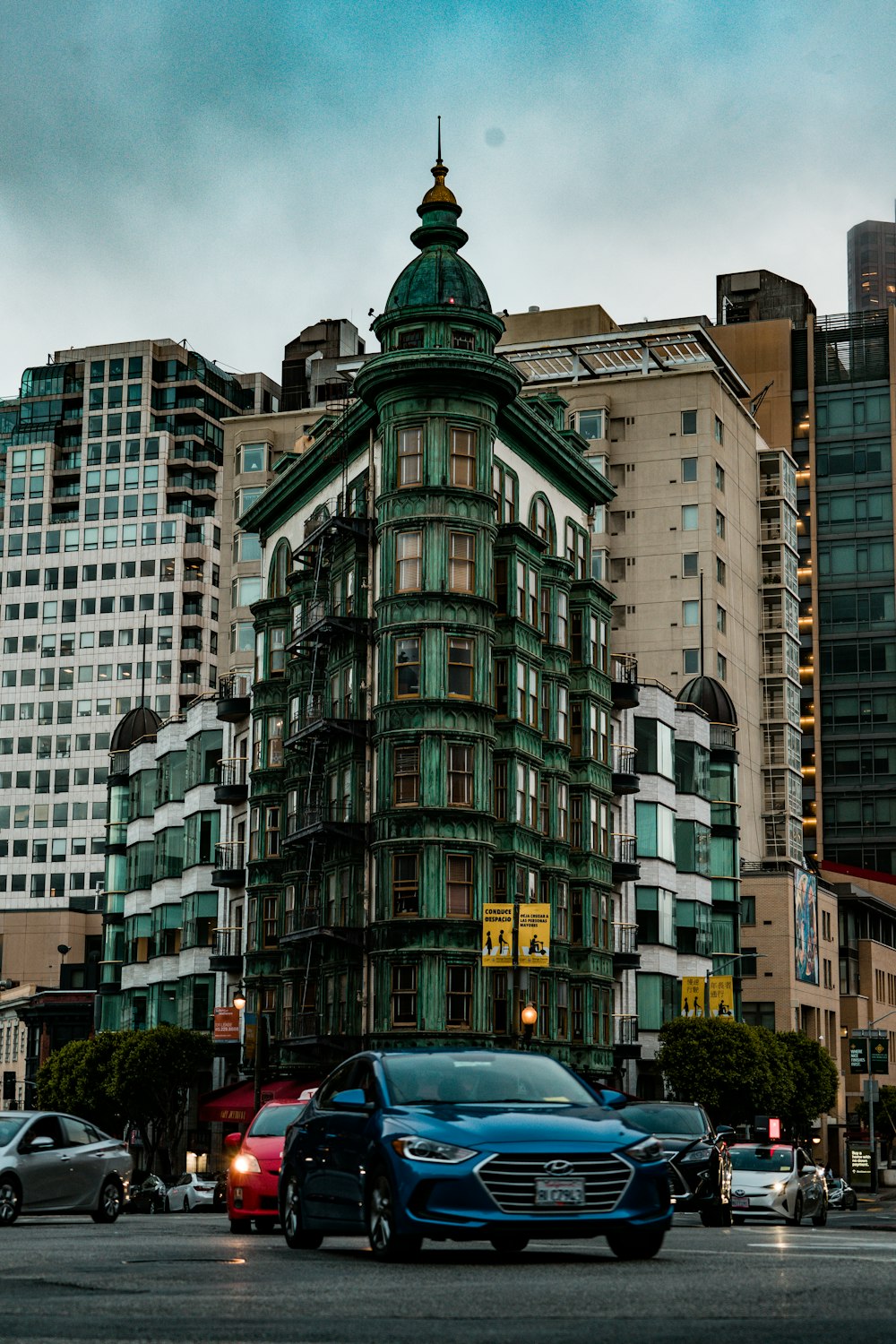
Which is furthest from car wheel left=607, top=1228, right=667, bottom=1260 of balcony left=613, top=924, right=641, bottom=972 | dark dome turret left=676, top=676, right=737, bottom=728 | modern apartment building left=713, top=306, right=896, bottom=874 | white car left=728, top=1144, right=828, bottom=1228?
modern apartment building left=713, top=306, right=896, bottom=874

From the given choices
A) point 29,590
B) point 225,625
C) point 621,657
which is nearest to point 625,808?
point 621,657

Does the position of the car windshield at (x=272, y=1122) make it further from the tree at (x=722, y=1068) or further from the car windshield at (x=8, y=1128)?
the tree at (x=722, y=1068)

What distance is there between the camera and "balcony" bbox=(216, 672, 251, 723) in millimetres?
73562

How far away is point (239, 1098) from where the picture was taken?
2491 inches

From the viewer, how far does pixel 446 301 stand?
57.6m

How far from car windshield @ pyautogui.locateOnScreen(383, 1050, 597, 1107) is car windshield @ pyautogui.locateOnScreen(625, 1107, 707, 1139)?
12574mm

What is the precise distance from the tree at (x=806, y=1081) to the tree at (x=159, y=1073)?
22.3 meters

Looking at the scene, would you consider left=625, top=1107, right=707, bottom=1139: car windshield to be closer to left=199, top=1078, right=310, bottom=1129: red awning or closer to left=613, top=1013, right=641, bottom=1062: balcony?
left=199, top=1078, right=310, bottom=1129: red awning

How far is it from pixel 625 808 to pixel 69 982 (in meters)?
64.4

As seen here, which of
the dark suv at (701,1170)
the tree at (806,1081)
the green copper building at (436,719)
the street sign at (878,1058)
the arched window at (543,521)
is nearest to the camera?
the dark suv at (701,1170)

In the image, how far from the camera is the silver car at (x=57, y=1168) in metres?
23.8

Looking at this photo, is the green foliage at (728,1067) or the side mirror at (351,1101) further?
the green foliage at (728,1067)

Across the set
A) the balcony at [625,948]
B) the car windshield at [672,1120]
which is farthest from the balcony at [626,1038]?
the car windshield at [672,1120]

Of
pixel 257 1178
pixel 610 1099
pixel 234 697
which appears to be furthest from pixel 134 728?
pixel 610 1099
